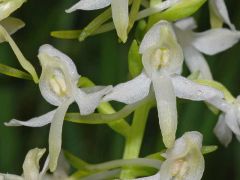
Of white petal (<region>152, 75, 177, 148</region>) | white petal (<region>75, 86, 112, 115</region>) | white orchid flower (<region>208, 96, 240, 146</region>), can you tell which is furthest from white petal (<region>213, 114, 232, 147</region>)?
white petal (<region>75, 86, 112, 115</region>)

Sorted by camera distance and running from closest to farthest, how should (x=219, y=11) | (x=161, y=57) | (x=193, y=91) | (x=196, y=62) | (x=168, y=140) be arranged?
(x=168, y=140) → (x=193, y=91) → (x=161, y=57) → (x=219, y=11) → (x=196, y=62)

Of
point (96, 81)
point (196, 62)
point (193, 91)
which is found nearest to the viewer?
point (193, 91)

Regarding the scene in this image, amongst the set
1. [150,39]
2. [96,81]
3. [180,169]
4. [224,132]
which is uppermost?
[150,39]

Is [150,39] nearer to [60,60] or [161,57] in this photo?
[161,57]

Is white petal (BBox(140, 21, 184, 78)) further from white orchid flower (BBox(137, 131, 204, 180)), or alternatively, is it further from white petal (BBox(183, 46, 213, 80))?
white petal (BBox(183, 46, 213, 80))

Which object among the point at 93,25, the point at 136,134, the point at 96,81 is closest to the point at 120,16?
the point at 93,25

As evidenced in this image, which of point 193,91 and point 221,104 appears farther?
point 221,104

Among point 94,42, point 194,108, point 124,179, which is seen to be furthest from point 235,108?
point 94,42
